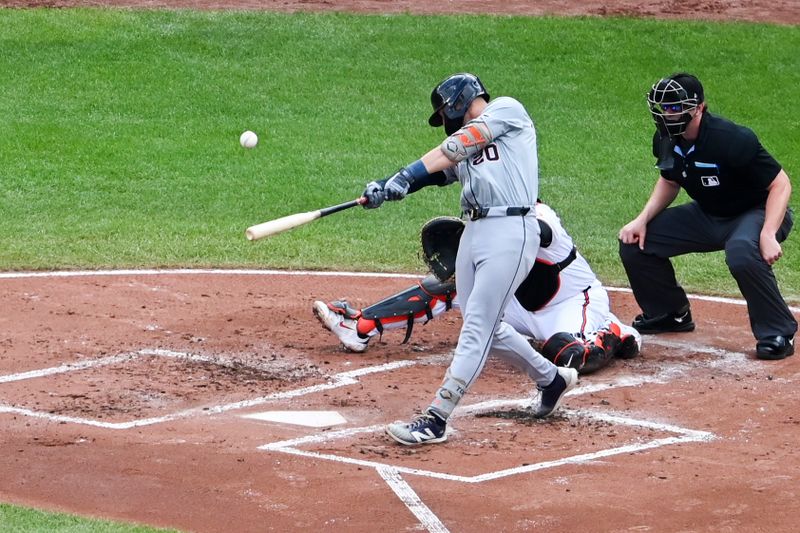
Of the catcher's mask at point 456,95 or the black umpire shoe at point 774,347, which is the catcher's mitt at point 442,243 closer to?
the catcher's mask at point 456,95

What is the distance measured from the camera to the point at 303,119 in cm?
1497

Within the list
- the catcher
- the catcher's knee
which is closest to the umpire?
the catcher

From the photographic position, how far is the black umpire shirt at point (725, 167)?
785 centimetres

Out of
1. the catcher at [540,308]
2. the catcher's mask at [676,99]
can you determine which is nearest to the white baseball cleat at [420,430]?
the catcher at [540,308]

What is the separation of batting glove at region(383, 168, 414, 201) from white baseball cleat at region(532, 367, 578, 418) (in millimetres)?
1237

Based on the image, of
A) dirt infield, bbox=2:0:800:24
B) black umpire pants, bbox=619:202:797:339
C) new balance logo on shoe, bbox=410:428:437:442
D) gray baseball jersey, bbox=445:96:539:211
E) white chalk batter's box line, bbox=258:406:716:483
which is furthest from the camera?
dirt infield, bbox=2:0:800:24

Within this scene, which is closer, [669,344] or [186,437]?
[186,437]

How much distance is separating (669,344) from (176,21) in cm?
1142

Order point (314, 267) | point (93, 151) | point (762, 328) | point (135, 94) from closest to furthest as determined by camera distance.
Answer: point (762, 328) → point (314, 267) → point (93, 151) → point (135, 94)

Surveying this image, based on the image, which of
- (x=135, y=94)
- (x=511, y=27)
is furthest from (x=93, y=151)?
(x=511, y=27)

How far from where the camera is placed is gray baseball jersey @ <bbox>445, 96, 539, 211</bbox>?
6414mm

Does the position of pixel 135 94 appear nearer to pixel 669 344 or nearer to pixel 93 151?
pixel 93 151

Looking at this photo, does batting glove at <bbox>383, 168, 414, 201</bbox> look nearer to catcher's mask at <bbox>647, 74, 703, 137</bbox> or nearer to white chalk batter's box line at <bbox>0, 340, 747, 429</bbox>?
white chalk batter's box line at <bbox>0, 340, 747, 429</bbox>

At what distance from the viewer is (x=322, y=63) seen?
16875 millimetres
